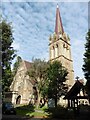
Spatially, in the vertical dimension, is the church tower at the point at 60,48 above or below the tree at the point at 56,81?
above

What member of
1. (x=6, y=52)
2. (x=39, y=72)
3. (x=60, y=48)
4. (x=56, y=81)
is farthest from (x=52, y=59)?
(x=6, y=52)

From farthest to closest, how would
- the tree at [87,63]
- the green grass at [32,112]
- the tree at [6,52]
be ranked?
the green grass at [32,112], the tree at [87,63], the tree at [6,52]

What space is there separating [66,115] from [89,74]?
6.55 metres

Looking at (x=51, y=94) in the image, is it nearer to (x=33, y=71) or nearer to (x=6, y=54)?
(x=33, y=71)

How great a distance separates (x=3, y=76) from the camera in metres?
18.0

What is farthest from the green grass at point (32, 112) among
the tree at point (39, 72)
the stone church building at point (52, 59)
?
the stone church building at point (52, 59)

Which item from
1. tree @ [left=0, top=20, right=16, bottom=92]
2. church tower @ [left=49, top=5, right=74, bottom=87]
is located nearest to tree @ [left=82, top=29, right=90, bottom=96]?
tree @ [left=0, top=20, right=16, bottom=92]

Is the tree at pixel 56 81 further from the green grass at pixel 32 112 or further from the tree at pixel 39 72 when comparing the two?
the green grass at pixel 32 112

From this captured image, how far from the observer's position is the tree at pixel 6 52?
17953 mm

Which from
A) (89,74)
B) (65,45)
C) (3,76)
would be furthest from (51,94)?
(65,45)

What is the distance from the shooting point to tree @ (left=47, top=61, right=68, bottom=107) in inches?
1534

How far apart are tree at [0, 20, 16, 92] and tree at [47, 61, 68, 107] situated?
21.0m

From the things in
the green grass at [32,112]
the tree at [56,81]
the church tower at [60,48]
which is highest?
the church tower at [60,48]

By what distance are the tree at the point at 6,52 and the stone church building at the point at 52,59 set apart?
32.2 m
